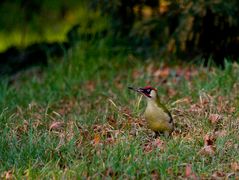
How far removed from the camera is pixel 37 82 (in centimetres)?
1067

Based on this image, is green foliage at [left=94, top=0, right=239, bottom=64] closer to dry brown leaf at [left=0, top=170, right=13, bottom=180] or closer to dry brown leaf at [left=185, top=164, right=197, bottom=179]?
dry brown leaf at [left=185, top=164, right=197, bottom=179]

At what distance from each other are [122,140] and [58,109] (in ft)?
9.05

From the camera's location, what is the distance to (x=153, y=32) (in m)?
10.9

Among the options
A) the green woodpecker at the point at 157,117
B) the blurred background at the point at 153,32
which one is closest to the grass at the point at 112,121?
the green woodpecker at the point at 157,117

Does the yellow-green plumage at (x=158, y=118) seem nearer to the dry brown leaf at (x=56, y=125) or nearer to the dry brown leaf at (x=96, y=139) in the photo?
the dry brown leaf at (x=96, y=139)

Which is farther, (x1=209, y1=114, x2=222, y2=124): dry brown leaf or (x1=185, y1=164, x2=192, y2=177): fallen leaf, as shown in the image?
(x1=209, y1=114, x2=222, y2=124): dry brown leaf

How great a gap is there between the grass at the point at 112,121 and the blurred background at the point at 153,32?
0.71ft

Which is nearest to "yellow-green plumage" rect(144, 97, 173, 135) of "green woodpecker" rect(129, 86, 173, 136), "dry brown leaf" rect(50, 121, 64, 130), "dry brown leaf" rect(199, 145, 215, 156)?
"green woodpecker" rect(129, 86, 173, 136)

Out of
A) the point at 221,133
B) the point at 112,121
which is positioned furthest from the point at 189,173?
the point at 112,121

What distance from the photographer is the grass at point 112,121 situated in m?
6.29

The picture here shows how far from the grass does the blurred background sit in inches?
8.5

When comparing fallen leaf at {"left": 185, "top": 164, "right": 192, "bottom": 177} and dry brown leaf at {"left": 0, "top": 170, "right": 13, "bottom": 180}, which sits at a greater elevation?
fallen leaf at {"left": 185, "top": 164, "right": 192, "bottom": 177}

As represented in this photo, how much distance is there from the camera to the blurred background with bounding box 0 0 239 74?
10266mm

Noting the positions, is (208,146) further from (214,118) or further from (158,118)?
(214,118)
